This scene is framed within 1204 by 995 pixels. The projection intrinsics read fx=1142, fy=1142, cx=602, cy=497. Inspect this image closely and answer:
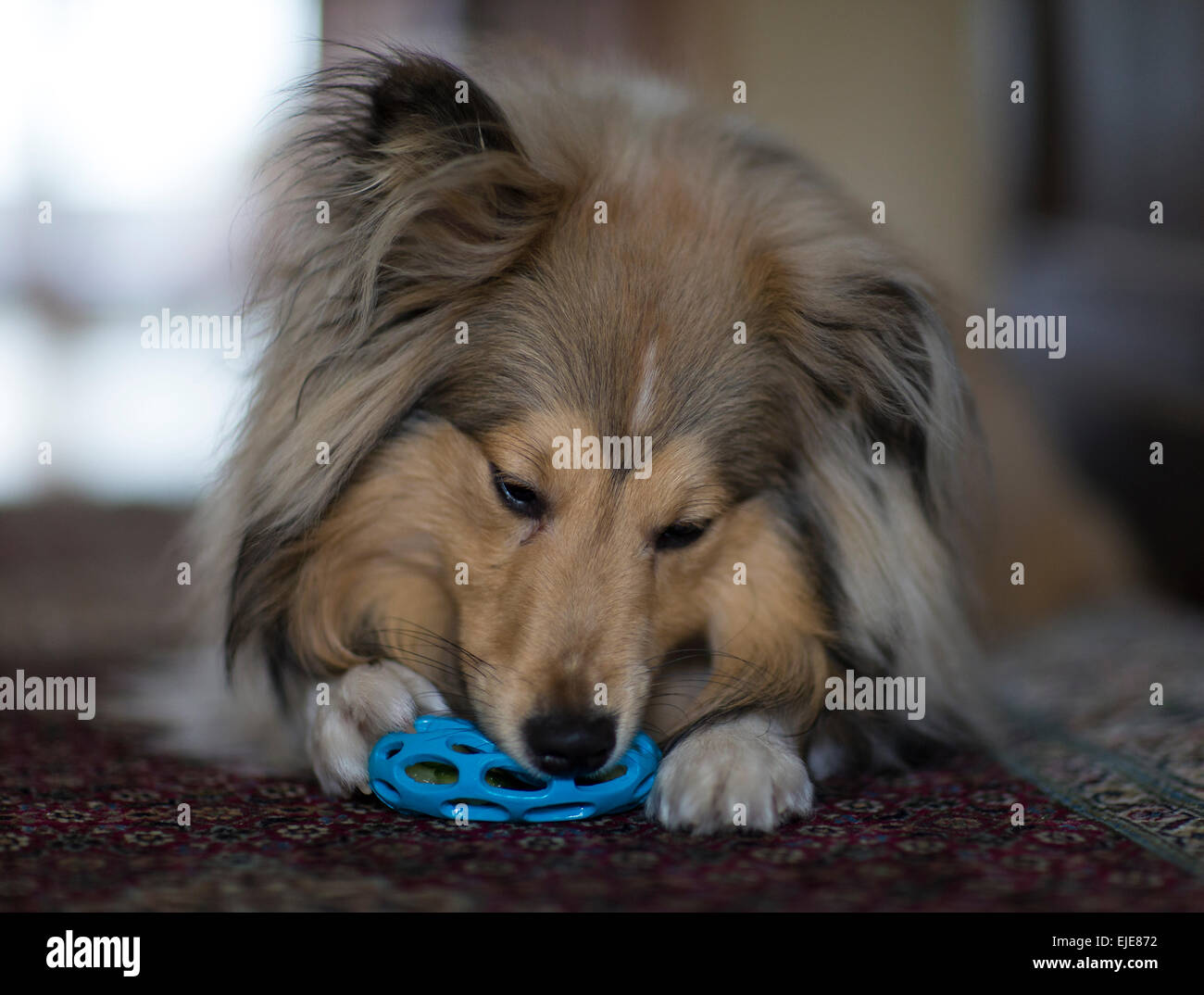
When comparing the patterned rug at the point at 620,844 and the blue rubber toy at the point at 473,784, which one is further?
the blue rubber toy at the point at 473,784

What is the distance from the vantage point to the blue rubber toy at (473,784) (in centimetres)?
195

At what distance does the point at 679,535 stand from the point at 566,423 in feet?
1.05

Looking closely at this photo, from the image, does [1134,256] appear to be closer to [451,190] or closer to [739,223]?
[739,223]

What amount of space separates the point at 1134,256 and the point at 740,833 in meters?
3.95

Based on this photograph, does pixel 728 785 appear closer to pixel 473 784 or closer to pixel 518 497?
pixel 473 784

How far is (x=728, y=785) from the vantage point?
75.5 inches

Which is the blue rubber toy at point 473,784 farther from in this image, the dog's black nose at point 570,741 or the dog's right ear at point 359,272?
the dog's right ear at point 359,272

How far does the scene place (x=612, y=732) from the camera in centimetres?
195

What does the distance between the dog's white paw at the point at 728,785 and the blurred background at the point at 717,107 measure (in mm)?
1272

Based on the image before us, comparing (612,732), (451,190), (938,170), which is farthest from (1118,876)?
(938,170)

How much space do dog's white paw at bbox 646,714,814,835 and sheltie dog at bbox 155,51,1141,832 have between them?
→ 0.04ft

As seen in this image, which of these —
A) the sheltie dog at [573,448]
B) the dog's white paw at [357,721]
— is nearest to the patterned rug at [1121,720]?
the sheltie dog at [573,448]

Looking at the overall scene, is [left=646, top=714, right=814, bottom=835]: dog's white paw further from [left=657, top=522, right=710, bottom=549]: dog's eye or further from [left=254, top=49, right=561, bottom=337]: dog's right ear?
[left=254, top=49, right=561, bottom=337]: dog's right ear

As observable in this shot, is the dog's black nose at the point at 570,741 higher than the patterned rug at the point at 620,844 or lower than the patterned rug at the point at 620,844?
higher
